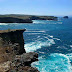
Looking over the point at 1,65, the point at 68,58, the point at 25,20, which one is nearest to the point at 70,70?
the point at 68,58

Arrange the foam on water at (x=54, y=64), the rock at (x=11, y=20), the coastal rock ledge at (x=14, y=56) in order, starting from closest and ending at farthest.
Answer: the coastal rock ledge at (x=14, y=56)
the foam on water at (x=54, y=64)
the rock at (x=11, y=20)

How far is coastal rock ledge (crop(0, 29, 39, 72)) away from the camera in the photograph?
17.4 metres

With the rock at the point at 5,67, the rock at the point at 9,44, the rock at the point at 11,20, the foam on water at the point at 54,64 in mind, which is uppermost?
the rock at the point at 11,20

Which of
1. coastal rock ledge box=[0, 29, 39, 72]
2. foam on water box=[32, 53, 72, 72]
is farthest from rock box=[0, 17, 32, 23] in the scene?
coastal rock ledge box=[0, 29, 39, 72]

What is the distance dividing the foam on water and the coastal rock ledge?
27.5 ft

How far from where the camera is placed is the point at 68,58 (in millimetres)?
43812

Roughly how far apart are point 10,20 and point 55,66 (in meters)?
151

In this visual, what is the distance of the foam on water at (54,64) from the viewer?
34912mm

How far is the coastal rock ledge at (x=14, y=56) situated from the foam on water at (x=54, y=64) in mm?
8389

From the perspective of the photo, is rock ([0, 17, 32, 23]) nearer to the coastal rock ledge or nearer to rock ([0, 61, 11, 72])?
the coastal rock ledge

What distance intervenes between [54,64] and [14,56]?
19132 mm

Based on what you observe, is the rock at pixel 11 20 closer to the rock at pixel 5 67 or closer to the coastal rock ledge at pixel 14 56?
the coastal rock ledge at pixel 14 56

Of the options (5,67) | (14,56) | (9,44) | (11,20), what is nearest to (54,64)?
(9,44)

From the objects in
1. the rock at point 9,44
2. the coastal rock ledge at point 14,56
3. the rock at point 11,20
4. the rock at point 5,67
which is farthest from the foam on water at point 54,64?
the rock at point 11,20
